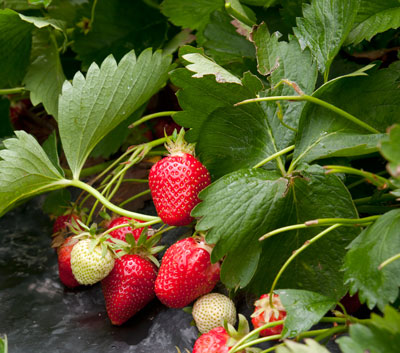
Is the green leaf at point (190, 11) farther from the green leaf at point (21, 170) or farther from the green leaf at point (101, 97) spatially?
the green leaf at point (21, 170)

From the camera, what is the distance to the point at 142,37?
116 centimetres

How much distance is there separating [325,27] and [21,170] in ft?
1.57

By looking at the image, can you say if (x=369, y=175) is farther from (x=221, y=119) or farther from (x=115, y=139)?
(x=115, y=139)

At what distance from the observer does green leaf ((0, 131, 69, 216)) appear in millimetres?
810

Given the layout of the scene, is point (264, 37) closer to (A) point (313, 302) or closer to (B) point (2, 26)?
Result: (A) point (313, 302)

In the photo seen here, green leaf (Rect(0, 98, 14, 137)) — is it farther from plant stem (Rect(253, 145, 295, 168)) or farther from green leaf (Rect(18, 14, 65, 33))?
plant stem (Rect(253, 145, 295, 168))

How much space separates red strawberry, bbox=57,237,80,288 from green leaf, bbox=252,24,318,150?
15.5 inches

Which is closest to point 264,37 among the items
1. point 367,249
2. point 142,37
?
point 367,249

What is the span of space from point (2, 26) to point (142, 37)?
0.94 ft

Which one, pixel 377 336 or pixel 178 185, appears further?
pixel 178 185

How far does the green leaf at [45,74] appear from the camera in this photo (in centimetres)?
110

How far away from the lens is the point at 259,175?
0.71 m

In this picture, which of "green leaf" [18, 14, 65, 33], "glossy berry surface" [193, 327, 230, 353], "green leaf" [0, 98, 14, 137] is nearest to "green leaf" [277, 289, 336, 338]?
"glossy berry surface" [193, 327, 230, 353]

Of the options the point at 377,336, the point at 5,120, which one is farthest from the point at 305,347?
the point at 5,120
